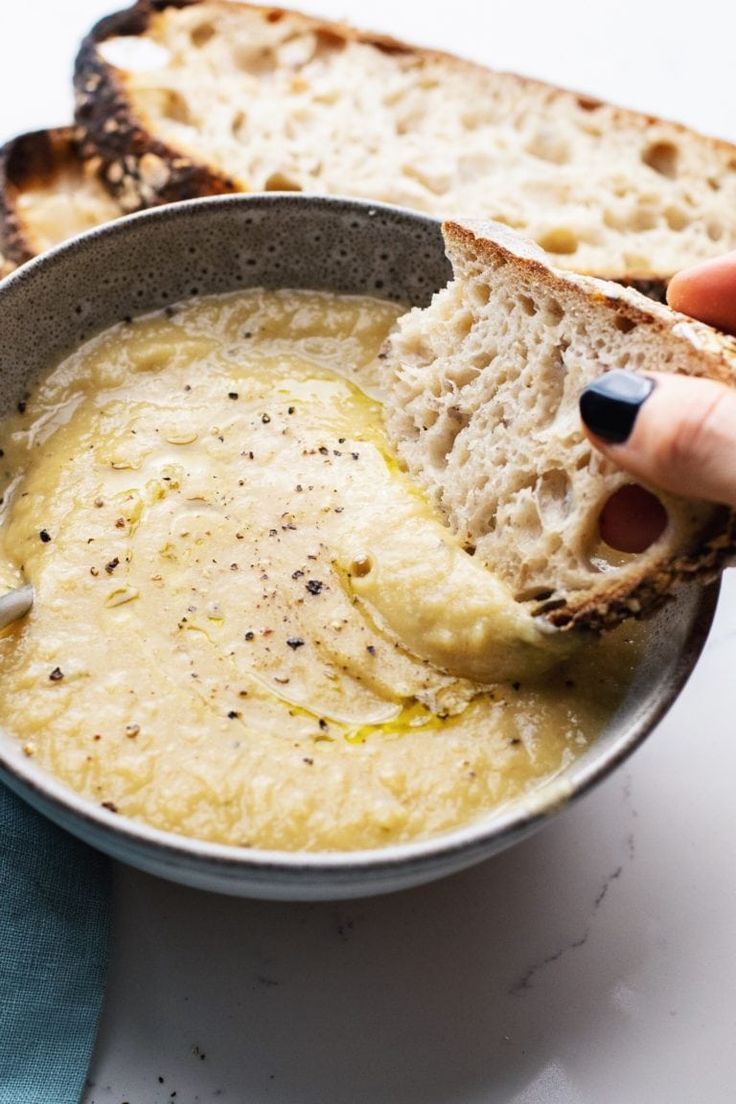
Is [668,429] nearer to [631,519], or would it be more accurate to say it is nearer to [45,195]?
[631,519]

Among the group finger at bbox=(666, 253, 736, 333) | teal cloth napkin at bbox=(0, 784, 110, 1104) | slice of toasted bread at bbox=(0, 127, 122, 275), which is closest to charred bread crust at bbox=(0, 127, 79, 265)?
slice of toasted bread at bbox=(0, 127, 122, 275)

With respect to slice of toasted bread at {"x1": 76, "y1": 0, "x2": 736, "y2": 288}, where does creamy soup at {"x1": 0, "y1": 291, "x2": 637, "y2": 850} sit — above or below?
below

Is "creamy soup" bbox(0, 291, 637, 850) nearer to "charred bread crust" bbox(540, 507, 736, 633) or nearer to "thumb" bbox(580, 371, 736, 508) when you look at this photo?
"charred bread crust" bbox(540, 507, 736, 633)

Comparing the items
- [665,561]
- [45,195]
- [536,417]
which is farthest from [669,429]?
[45,195]

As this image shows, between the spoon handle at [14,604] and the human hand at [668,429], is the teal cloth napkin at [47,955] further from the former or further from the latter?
the human hand at [668,429]

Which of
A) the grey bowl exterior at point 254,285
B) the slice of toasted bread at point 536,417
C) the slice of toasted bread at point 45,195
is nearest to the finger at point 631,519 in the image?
the slice of toasted bread at point 536,417
